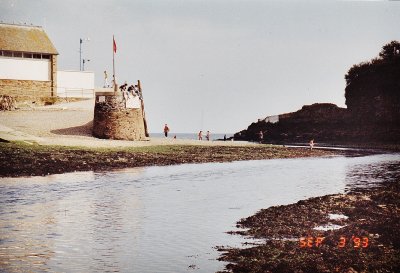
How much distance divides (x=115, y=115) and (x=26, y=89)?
13880 millimetres

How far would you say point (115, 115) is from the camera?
138 feet

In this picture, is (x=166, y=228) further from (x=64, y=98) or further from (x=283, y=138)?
(x=283, y=138)

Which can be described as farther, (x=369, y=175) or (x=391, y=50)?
(x=391, y=50)

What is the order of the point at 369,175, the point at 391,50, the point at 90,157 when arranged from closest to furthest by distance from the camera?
the point at 369,175 < the point at 90,157 < the point at 391,50

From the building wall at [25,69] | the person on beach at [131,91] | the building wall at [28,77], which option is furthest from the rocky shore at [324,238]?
the building wall at [25,69]

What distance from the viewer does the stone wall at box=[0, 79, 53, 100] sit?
48.2m

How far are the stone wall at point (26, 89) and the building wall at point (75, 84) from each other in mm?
1679

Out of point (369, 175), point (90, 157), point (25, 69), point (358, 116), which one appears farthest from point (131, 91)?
point (358, 116)

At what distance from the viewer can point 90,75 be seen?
5609cm

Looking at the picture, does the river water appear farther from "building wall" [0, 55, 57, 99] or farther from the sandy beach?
"building wall" [0, 55, 57, 99]

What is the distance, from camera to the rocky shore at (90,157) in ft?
88.8

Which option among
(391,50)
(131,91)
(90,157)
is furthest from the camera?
(391,50)
